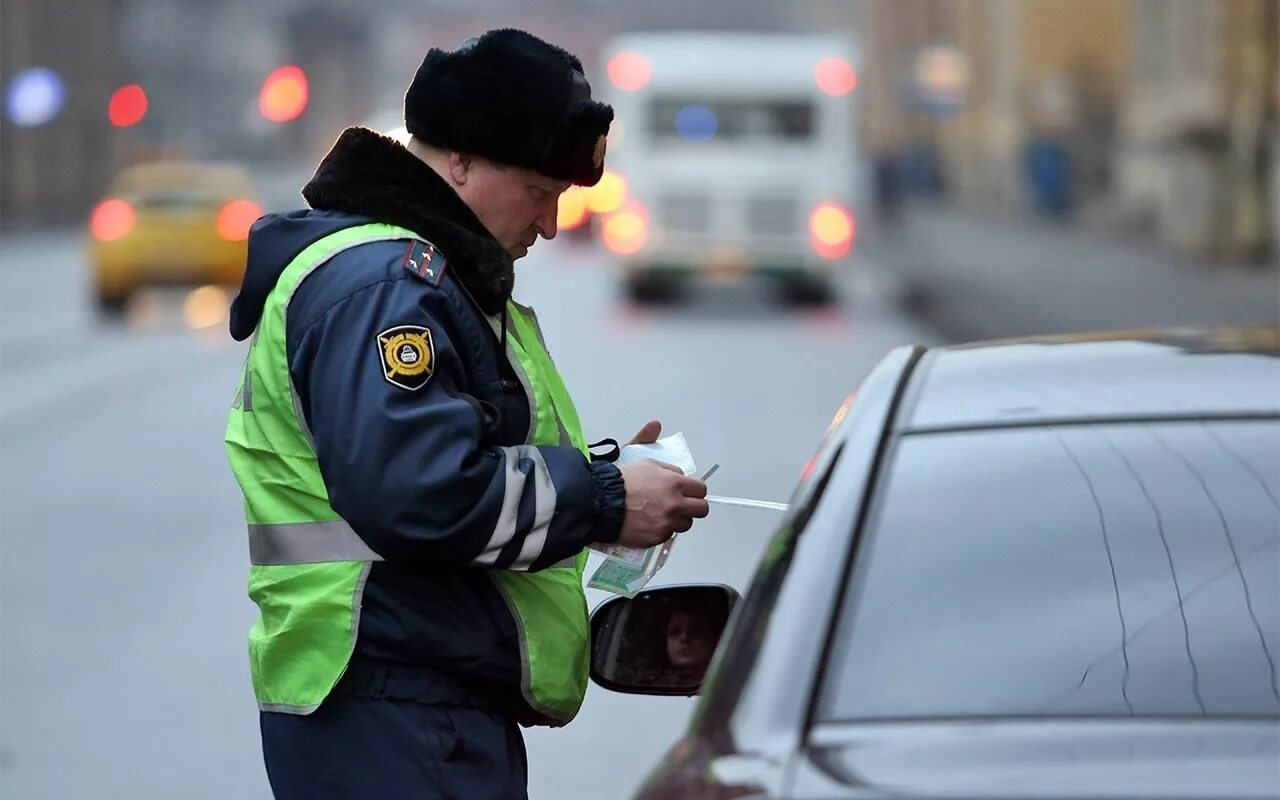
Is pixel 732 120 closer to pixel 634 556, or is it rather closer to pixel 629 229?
pixel 629 229

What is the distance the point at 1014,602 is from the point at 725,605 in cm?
73

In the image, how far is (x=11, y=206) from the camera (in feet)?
185

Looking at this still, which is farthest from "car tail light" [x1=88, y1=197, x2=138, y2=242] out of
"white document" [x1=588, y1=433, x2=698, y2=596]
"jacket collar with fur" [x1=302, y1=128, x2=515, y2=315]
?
"jacket collar with fur" [x1=302, y1=128, x2=515, y2=315]

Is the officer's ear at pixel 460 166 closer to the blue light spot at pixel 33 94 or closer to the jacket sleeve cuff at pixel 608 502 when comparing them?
the jacket sleeve cuff at pixel 608 502

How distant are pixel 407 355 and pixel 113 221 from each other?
2256 cm

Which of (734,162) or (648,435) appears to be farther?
(734,162)

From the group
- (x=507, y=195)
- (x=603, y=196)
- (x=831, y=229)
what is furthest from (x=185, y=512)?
(x=603, y=196)

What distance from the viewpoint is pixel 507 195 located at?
340cm

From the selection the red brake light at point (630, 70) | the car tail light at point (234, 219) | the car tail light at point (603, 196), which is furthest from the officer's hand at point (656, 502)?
the car tail light at point (234, 219)

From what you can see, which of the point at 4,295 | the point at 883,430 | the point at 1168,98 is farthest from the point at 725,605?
the point at 1168,98

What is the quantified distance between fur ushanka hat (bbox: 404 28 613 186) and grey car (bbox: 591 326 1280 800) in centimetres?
56

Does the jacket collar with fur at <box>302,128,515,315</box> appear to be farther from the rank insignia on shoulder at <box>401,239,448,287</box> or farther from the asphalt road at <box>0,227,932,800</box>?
the asphalt road at <box>0,227,932,800</box>

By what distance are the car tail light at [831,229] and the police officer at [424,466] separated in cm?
2079

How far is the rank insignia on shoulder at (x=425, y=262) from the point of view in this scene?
3.21m
